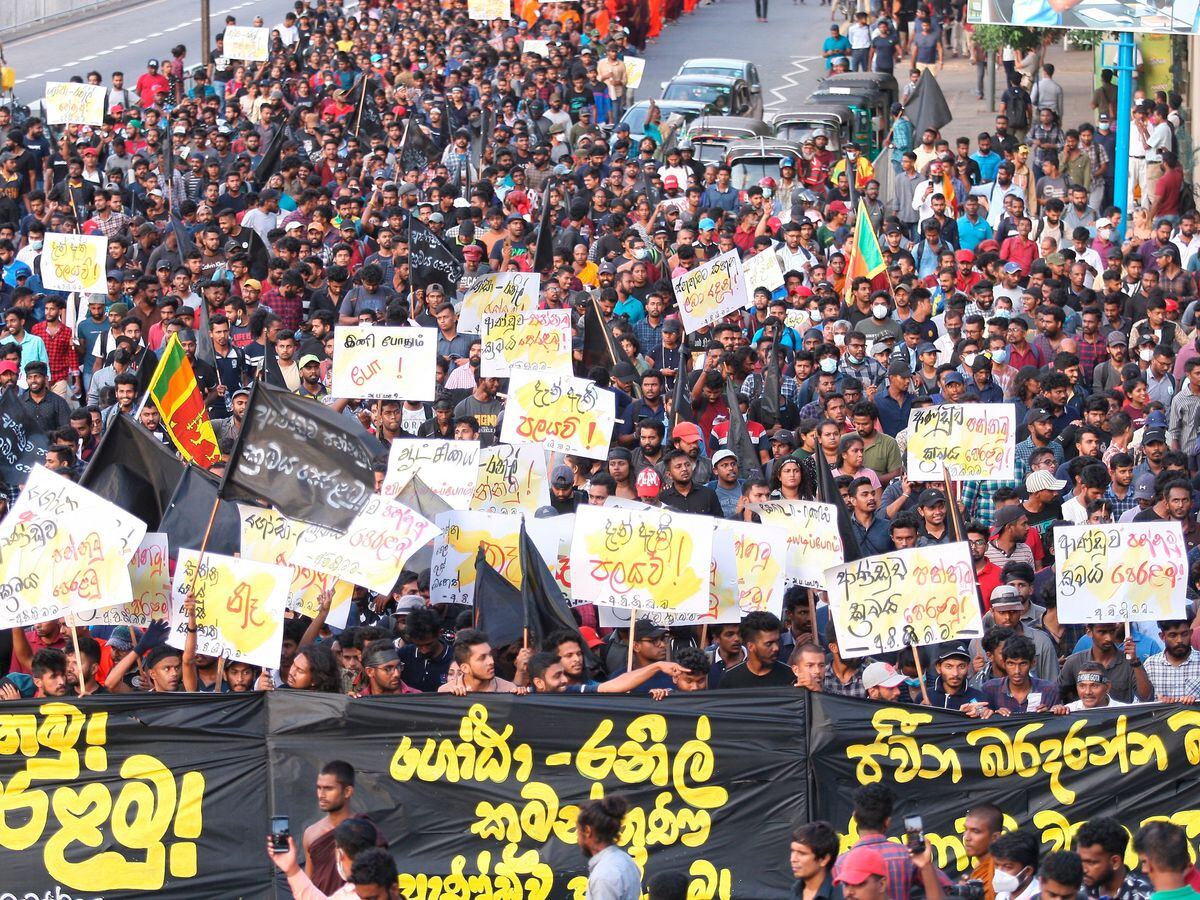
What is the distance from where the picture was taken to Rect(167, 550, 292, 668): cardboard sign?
35.2ft

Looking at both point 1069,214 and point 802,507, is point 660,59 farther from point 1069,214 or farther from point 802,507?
point 802,507

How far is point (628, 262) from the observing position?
1858 cm

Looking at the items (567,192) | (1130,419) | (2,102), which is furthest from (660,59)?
(1130,419)

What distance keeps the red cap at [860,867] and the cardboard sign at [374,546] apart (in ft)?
11.7

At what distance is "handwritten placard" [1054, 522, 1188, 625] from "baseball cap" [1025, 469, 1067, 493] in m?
2.21

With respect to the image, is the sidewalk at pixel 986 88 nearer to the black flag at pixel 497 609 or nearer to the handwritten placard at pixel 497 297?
the handwritten placard at pixel 497 297

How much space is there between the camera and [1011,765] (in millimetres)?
10016

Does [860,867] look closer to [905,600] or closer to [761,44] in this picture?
[905,600]

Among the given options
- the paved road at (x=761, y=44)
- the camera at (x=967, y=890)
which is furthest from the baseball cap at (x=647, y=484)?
the paved road at (x=761, y=44)

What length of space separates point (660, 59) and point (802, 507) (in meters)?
30.8

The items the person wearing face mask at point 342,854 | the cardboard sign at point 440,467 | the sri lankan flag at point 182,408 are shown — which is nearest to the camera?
the person wearing face mask at point 342,854

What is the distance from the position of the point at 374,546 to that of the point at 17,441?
462cm

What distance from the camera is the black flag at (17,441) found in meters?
14.9

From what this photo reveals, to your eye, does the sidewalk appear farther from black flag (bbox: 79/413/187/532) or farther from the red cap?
the red cap
